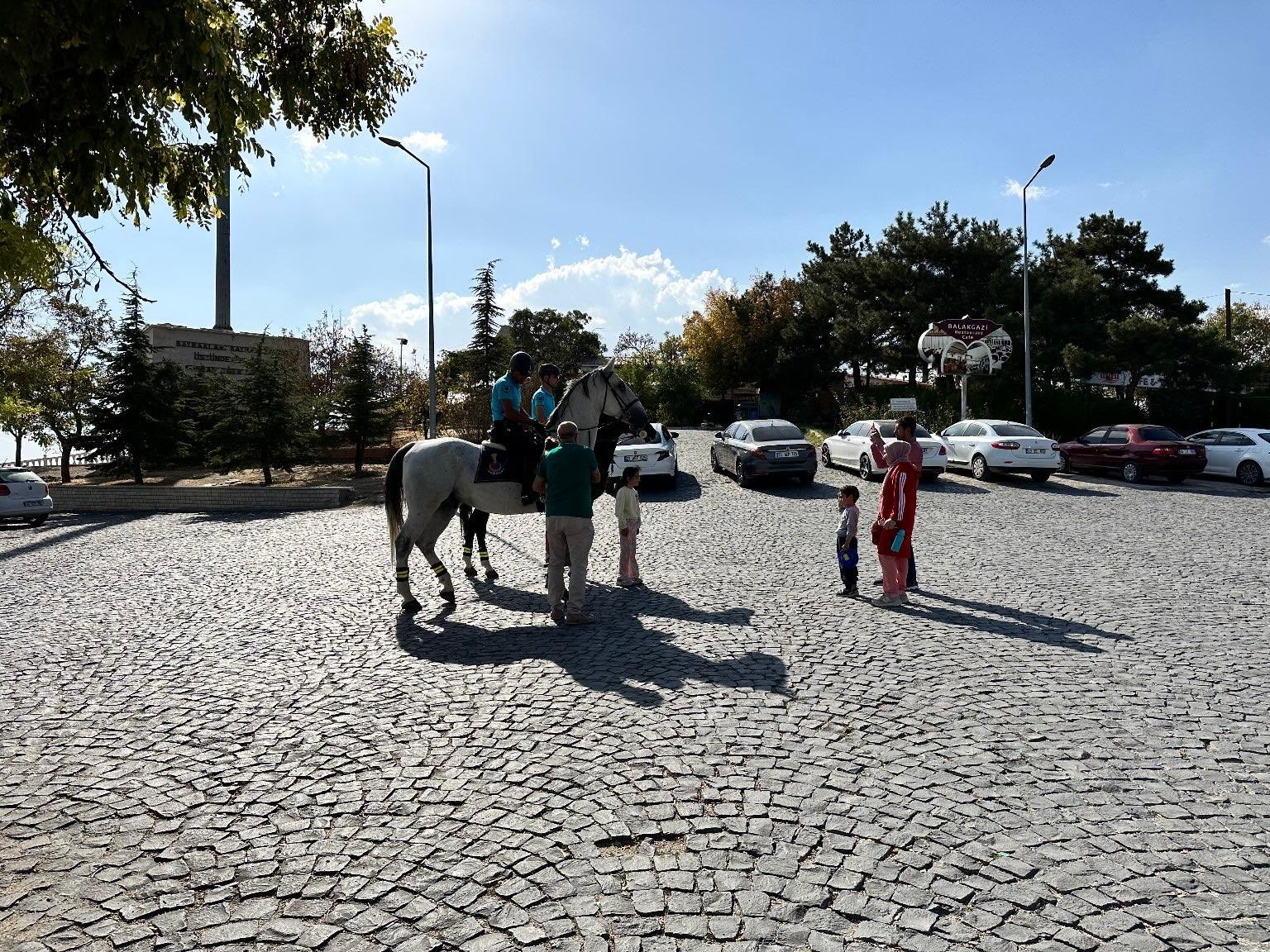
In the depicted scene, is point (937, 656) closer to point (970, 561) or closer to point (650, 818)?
point (650, 818)

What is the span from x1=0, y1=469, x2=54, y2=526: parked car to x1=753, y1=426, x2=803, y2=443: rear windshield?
17164mm

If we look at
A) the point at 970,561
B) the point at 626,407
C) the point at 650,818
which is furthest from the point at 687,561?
the point at 650,818

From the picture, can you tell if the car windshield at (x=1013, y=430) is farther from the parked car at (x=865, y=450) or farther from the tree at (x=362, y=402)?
the tree at (x=362, y=402)

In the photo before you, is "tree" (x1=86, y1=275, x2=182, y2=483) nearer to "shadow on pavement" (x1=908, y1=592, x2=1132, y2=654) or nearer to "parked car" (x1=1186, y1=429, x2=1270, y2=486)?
"shadow on pavement" (x1=908, y1=592, x2=1132, y2=654)

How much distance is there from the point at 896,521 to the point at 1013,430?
581 inches

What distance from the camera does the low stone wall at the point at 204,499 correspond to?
64.3 feet

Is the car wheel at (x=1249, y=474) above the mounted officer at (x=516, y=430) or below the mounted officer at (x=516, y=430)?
below

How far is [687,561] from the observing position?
10852mm

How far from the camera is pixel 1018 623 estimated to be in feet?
24.0

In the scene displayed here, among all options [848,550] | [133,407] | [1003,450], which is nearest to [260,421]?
[133,407]

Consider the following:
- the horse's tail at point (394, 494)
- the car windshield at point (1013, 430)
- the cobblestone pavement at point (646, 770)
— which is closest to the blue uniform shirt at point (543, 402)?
the horse's tail at point (394, 494)

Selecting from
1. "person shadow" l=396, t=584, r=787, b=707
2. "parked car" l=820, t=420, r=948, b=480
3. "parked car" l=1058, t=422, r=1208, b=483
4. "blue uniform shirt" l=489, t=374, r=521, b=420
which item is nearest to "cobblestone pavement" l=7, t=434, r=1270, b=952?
"person shadow" l=396, t=584, r=787, b=707

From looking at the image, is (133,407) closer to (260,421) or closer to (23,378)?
(23,378)

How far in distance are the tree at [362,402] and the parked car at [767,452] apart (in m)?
11.8
